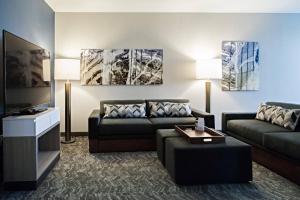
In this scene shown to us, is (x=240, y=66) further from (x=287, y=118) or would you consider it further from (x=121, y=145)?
(x=121, y=145)

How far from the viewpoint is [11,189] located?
9.15 ft

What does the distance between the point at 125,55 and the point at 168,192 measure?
3.25m

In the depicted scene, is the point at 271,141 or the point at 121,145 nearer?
the point at 271,141

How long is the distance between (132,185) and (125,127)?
1.43 m

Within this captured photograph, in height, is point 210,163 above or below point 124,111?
below

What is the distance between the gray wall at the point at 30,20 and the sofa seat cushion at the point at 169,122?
86.8 inches

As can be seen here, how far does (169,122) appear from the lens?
443 cm

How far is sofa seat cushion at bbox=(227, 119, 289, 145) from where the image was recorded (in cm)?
368

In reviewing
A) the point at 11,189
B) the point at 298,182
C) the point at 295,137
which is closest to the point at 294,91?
the point at 295,137

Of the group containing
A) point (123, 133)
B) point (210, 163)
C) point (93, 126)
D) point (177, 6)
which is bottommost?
point (210, 163)

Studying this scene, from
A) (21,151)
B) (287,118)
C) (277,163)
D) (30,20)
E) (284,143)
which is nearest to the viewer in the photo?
(21,151)

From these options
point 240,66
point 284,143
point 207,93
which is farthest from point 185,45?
point 284,143

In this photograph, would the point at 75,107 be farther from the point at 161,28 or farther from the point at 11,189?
the point at 11,189

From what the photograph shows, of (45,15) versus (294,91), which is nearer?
(45,15)
